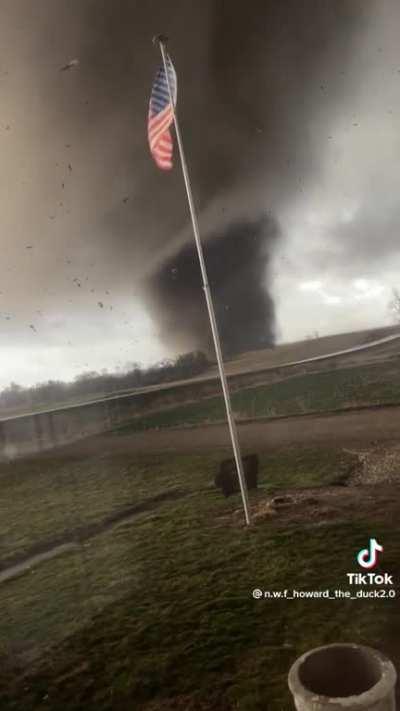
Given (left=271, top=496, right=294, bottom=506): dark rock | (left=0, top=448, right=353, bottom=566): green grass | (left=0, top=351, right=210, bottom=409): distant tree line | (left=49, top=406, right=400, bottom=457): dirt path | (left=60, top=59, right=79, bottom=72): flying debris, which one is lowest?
(left=271, top=496, right=294, bottom=506): dark rock

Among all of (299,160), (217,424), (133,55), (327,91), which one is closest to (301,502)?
(217,424)

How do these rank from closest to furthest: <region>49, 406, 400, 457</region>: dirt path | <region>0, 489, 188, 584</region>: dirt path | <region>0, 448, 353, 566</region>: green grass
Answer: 1. <region>0, 489, 188, 584</region>: dirt path
2. <region>0, 448, 353, 566</region>: green grass
3. <region>49, 406, 400, 457</region>: dirt path

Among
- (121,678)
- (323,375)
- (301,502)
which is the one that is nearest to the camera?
(121,678)

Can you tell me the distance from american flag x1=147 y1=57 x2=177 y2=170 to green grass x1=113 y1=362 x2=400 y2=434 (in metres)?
4.85

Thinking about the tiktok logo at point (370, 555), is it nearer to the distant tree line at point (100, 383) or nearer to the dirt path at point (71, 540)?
the dirt path at point (71, 540)

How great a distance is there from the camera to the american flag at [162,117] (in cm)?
606

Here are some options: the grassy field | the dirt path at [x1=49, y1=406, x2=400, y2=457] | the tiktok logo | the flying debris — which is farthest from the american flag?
the tiktok logo

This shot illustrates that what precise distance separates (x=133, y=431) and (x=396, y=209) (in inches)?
239

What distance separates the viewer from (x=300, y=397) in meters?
9.48

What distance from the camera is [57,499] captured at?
8.28 m

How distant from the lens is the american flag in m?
6.06

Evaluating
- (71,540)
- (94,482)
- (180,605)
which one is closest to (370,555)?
(180,605)

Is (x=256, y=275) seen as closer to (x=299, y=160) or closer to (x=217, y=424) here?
(x=299, y=160)

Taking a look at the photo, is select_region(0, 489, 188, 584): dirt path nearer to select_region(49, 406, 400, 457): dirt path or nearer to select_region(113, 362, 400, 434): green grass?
select_region(49, 406, 400, 457): dirt path
